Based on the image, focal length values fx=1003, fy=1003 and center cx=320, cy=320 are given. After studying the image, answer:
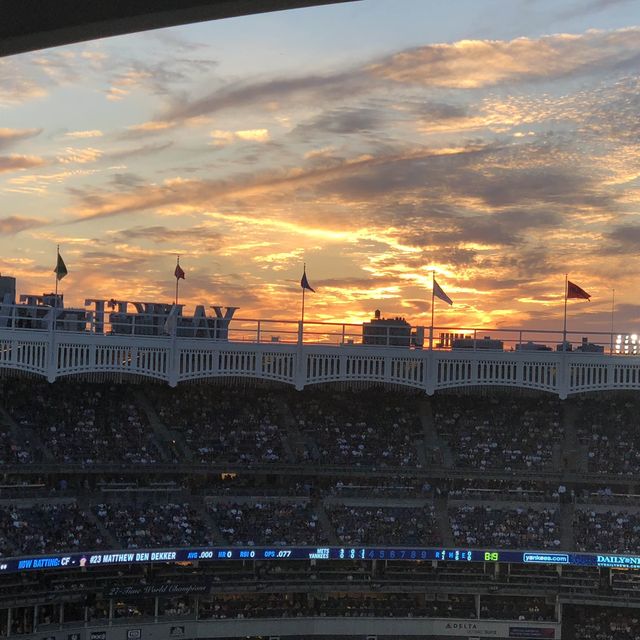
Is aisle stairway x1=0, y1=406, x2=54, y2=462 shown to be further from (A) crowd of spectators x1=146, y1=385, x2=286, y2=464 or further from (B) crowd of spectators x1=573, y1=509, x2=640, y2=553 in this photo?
(B) crowd of spectators x1=573, y1=509, x2=640, y2=553

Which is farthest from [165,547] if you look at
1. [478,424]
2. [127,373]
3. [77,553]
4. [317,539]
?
[478,424]

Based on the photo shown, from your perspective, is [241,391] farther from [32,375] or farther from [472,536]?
[472,536]

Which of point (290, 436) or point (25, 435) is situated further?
point (290, 436)

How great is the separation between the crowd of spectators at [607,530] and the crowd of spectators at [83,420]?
1956 cm

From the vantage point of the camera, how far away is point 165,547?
4181 centimetres

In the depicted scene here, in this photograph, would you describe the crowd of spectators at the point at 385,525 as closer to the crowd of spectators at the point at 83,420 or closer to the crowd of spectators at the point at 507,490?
the crowd of spectators at the point at 507,490

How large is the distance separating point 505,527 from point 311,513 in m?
8.79

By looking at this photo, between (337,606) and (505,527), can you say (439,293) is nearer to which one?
(505,527)

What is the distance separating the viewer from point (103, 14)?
326cm

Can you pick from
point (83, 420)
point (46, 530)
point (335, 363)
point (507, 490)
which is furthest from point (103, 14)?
point (507, 490)

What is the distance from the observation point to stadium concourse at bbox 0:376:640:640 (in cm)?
4147

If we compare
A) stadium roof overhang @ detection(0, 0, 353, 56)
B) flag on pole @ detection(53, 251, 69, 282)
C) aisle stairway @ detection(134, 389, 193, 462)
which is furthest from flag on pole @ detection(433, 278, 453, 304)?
stadium roof overhang @ detection(0, 0, 353, 56)

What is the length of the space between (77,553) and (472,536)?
671 inches

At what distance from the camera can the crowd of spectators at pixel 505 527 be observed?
44.2 meters
